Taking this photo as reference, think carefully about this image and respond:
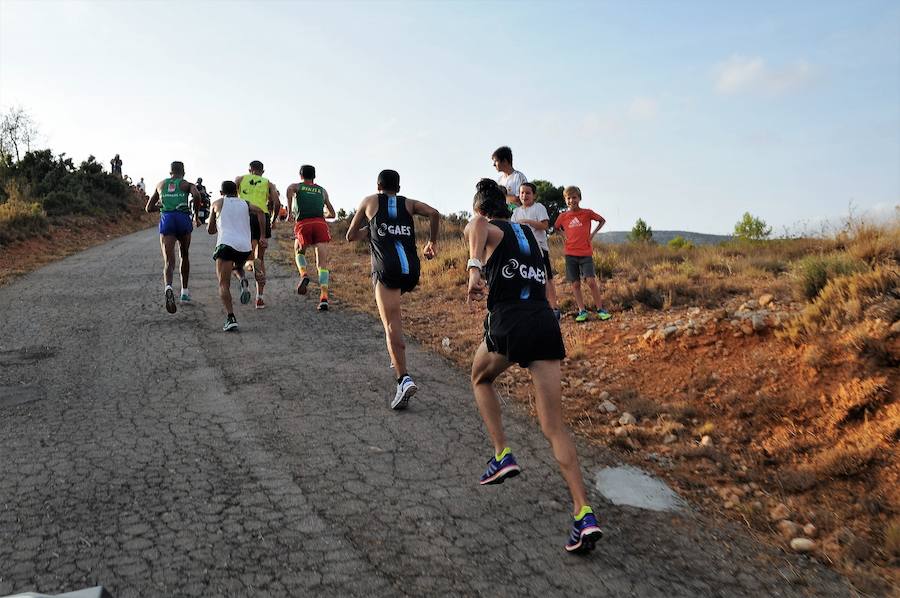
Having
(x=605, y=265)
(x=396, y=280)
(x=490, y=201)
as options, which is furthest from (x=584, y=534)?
(x=605, y=265)

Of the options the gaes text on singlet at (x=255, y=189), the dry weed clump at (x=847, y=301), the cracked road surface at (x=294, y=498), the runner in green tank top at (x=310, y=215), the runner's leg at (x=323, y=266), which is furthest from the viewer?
the gaes text on singlet at (x=255, y=189)

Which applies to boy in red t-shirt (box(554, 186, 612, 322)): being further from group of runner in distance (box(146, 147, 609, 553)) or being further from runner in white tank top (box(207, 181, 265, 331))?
runner in white tank top (box(207, 181, 265, 331))

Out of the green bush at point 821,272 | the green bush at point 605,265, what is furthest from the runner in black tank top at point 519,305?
the green bush at point 605,265

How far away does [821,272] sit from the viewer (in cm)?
765

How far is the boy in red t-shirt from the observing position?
9086 mm

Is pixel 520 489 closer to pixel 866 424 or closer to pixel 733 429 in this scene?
pixel 733 429

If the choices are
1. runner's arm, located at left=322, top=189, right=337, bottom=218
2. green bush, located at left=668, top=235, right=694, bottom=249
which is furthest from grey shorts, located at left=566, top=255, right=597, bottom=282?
green bush, located at left=668, top=235, right=694, bottom=249

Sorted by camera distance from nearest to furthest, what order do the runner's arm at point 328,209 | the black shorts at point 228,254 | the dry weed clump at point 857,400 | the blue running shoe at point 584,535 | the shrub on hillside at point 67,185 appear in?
the blue running shoe at point 584,535 → the dry weed clump at point 857,400 → the black shorts at point 228,254 → the runner's arm at point 328,209 → the shrub on hillside at point 67,185

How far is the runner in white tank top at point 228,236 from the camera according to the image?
8.34 metres

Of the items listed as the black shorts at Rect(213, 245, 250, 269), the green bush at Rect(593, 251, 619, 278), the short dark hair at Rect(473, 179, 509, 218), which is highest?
the short dark hair at Rect(473, 179, 509, 218)

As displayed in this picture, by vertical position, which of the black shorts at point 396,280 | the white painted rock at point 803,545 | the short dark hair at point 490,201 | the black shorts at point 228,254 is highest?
the short dark hair at point 490,201

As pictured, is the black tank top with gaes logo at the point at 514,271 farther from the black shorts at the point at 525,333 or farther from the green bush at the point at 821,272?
the green bush at the point at 821,272

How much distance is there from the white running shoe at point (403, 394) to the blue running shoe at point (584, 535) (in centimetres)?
237

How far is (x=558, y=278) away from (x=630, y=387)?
5.84 m
